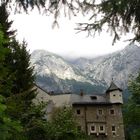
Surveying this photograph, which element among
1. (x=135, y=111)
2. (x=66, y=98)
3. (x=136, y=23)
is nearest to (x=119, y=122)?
(x=66, y=98)

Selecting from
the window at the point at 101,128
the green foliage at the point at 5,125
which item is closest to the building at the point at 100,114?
the window at the point at 101,128

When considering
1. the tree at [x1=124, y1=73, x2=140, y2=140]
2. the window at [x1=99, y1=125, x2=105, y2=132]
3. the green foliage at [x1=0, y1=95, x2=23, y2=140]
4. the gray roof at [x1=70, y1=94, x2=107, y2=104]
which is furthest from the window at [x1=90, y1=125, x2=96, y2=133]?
the green foliage at [x1=0, y1=95, x2=23, y2=140]

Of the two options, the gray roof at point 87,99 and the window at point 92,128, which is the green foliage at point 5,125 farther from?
the gray roof at point 87,99

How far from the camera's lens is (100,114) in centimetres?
9319

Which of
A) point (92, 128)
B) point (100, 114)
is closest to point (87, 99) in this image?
point (100, 114)

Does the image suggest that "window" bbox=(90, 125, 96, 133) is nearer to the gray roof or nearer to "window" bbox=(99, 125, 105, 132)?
"window" bbox=(99, 125, 105, 132)

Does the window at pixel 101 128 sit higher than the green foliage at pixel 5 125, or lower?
higher

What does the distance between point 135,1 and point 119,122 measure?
8735 cm

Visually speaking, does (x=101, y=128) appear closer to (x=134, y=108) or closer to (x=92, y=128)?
(x=92, y=128)

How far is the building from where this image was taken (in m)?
91.9

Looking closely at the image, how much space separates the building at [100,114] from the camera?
301 feet

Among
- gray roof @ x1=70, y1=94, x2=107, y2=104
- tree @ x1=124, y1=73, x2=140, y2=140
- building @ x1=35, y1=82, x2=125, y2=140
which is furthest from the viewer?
gray roof @ x1=70, y1=94, x2=107, y2=104

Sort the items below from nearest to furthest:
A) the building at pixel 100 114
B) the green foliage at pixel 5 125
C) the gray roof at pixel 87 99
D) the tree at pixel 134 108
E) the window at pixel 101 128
→ the green foliage at pixel 5 125, the tree at pixel 134 108, the building at pixel 100 114, the window at pixel 101 128, the gray roof at pixel 87 99

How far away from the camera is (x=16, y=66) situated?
36.4 metres
